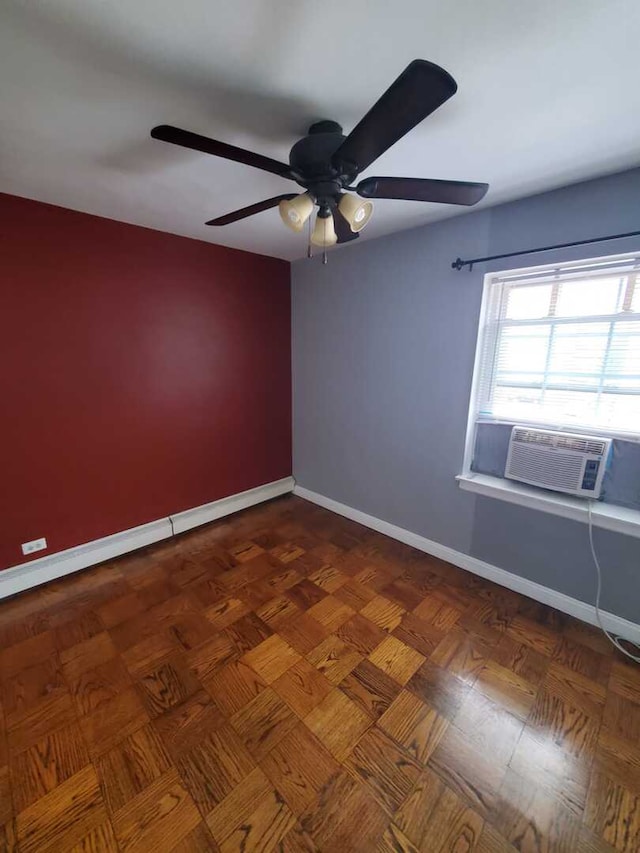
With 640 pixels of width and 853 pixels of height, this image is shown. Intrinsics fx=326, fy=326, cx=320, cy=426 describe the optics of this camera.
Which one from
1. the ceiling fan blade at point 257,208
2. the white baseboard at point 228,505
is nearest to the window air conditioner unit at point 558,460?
the ceiling fan blade at point 257,208

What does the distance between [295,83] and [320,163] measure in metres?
0.22

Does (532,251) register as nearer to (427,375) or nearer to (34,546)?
(427,375)

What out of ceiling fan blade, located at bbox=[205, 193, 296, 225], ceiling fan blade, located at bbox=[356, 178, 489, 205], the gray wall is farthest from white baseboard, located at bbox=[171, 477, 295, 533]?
ceiling fan blade, located at bbox=[356, 178, 489, 205]

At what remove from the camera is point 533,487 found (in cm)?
199

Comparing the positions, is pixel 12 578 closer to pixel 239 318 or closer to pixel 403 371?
pixel 239 318

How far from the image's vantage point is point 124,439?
2.34m

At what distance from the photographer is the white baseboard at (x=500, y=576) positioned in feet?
5.74

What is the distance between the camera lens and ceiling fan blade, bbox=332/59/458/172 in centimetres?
68

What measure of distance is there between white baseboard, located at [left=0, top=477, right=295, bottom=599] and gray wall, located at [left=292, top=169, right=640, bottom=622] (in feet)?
2.70

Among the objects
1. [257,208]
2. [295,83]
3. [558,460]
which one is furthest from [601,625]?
[295,83]

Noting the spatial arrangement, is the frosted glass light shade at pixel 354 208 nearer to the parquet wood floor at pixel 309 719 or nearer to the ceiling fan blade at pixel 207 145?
the ceiling fan blade at pixel 207 145

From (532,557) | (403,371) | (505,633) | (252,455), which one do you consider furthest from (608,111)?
(252,455)

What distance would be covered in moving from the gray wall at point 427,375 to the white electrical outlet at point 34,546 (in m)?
2.09

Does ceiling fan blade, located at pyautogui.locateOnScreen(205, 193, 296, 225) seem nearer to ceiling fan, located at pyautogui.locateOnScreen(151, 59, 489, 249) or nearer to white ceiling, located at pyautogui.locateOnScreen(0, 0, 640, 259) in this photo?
ceiling fan, located at pyautogui.locateOnScreen(151, 59, 489, 249)
